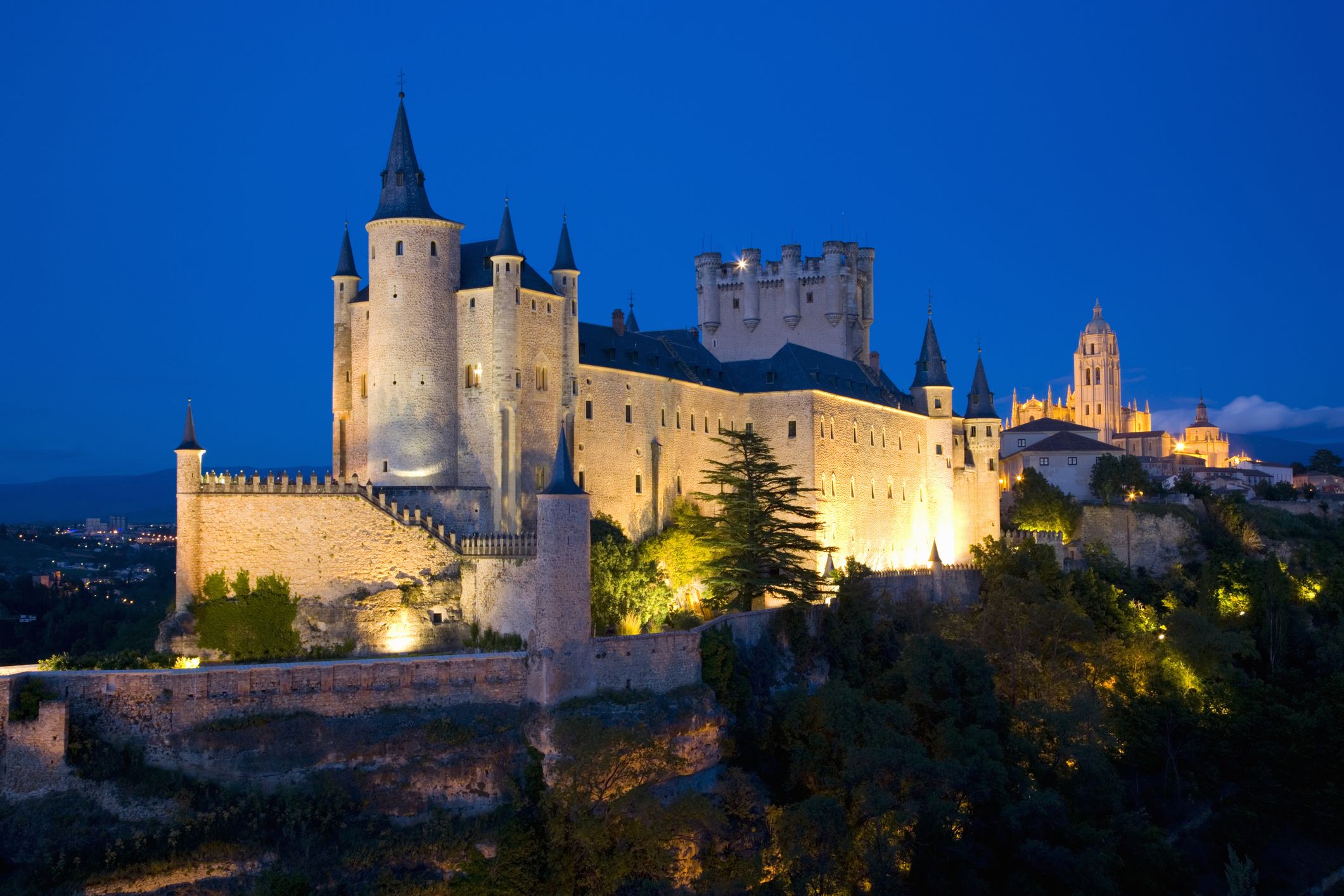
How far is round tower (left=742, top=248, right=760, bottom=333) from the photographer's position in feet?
232

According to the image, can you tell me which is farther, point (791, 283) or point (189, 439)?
point (791, 283)

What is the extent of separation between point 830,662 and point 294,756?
19849mm

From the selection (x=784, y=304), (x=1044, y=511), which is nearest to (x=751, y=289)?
(x=784, y=304)

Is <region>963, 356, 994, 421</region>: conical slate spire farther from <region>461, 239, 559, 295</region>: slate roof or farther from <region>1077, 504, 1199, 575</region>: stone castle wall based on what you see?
<region>461, 239, 559, 295</region>: slate roof

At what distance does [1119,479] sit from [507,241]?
1656 inches

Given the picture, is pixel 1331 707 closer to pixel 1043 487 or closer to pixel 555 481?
pixel 1043 487

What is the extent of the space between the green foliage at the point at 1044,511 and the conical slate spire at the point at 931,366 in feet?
23.3

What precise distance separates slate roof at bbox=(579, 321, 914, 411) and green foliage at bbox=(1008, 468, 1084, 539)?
7704mm

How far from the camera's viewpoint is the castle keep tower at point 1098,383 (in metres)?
127

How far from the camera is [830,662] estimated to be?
46.1m

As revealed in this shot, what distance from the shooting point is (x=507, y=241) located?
4469cm

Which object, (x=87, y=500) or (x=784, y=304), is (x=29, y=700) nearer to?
(x=784, y=304)

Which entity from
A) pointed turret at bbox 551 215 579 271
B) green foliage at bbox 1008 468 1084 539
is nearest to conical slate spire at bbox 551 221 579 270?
pointed turret at bbox 551 215 579 271

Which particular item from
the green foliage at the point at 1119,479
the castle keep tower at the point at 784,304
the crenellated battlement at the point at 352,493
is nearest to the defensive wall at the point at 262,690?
the crenellated battlement at the point at 352,493
